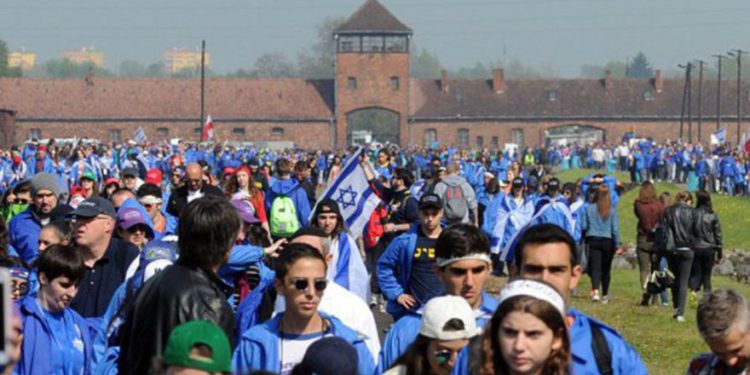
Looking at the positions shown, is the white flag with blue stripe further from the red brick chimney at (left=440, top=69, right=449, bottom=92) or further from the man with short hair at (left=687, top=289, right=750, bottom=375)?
the red brick chimney at (left=440, top=69, right=449, bottom=92)

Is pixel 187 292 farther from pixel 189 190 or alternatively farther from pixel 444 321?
pixel 189 190

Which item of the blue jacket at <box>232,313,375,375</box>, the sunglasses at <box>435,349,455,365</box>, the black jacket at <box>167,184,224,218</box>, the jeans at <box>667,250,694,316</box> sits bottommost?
the jeans at <box>667,250,694,316</box>

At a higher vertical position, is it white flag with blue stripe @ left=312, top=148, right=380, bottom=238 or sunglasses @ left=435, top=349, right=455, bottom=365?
white flag with blue stripe @ left=312, top=148, right=380, bottom=238

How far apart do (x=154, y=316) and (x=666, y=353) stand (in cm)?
1082

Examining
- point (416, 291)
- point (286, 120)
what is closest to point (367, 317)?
point (416, 291)

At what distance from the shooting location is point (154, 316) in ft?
22.2

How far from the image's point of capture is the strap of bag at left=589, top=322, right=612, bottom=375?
20.6 ft

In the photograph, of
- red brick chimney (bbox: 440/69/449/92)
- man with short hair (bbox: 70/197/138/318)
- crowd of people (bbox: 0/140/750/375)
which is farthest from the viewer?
red brick chimney (bbox: 440/69/449/92)

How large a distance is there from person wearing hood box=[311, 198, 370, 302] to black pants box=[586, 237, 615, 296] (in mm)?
9415

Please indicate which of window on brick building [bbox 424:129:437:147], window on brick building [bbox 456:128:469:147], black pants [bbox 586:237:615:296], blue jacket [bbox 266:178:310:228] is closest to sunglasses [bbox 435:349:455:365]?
blue jacket [bbox 266:178:310:228]

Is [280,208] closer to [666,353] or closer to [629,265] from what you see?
[666,353]

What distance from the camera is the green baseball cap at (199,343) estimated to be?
5074 millimetres

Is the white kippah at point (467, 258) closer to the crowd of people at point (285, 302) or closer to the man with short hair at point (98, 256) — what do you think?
the crowd of people at point (285, 302)

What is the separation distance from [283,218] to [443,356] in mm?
11086
